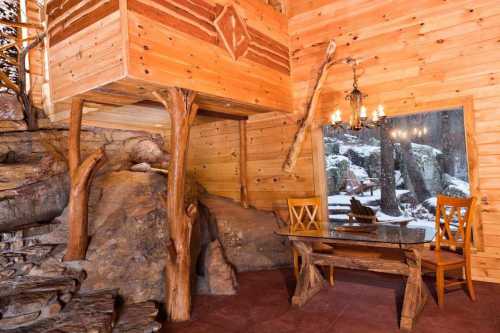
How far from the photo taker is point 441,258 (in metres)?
3.17

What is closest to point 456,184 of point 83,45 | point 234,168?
point 234,168

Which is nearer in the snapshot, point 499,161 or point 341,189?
point 499,161

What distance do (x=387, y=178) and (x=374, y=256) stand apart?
192 inches

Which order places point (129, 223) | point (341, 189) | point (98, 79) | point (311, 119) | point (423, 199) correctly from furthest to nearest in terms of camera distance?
point (341, 189) → point (423, 199) → point (311, 119) → point (129, 223) → point (98, 79)

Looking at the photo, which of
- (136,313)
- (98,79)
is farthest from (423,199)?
(98,79)

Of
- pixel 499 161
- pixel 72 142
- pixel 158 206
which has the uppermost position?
pixel 72 142

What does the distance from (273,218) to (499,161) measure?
126 inches

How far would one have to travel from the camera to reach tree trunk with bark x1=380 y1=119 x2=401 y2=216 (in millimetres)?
7770

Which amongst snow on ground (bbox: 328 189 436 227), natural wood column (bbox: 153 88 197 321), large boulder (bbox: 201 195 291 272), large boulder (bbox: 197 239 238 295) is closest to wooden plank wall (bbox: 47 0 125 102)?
natural wood column (bbox: 153 88 197 321)

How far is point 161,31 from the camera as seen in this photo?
10.7 ft

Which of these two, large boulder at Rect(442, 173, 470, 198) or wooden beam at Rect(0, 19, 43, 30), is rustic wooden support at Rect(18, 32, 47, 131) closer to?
wooden beam at Rect(0, 19, 43, 30)

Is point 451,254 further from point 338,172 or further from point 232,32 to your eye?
point 338,172

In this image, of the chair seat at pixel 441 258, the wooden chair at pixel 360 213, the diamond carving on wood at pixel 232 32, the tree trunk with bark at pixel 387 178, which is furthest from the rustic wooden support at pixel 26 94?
the tree trunk with bark at pixel 387 178

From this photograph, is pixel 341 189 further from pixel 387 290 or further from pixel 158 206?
pixel 158 206
